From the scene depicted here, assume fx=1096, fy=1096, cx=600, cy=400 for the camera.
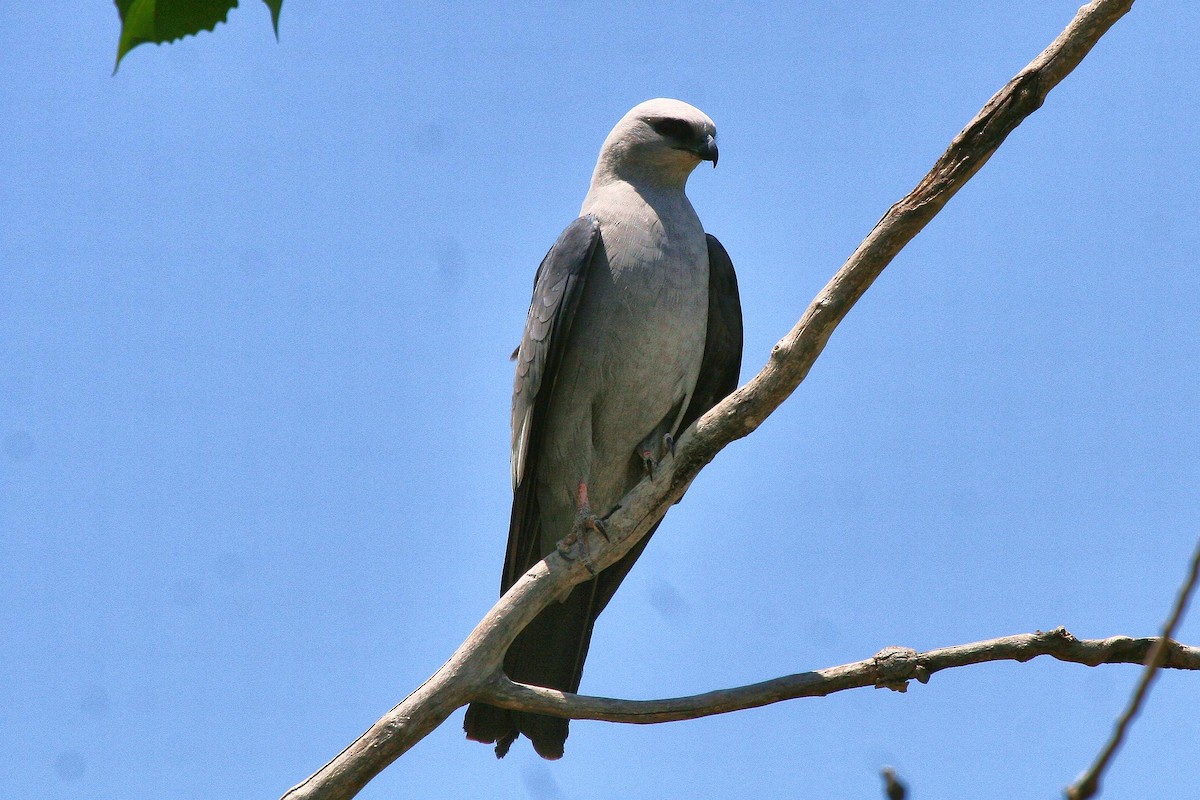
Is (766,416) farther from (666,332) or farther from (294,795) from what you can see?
(294,795)

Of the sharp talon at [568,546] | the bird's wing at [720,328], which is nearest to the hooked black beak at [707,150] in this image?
the bird's wing at [720,328]

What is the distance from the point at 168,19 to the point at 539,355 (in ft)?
12.9

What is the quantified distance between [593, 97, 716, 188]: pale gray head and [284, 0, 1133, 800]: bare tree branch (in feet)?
6.87

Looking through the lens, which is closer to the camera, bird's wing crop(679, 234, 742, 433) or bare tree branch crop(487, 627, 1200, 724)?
bare tree branch crop(487, 627, 1200, 724)

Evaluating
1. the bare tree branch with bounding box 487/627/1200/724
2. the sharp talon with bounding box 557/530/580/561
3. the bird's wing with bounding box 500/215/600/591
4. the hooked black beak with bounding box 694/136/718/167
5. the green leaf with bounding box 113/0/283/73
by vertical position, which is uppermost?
the hooked black beak with bounding box 694/136/718/167

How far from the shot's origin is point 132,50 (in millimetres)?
2223

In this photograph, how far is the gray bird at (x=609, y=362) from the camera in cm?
614

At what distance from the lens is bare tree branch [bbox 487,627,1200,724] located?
4938mm

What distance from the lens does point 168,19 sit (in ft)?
7.50

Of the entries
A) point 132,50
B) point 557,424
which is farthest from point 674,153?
point 132,50

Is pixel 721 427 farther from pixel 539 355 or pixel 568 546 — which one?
pixel 539 355

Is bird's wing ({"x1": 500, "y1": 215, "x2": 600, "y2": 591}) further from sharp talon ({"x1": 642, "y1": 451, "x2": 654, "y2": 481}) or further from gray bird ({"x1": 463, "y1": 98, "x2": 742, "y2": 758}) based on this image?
sharp talon ({"x1": 642, "y1": 451, "x2": 654, "y2": 481})

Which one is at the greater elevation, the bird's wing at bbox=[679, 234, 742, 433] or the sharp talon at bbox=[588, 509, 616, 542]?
the bird's wing at bbox=[679, 234, 742, 433]

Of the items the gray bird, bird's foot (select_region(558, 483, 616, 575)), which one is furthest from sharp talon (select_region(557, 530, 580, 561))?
the gray bird
